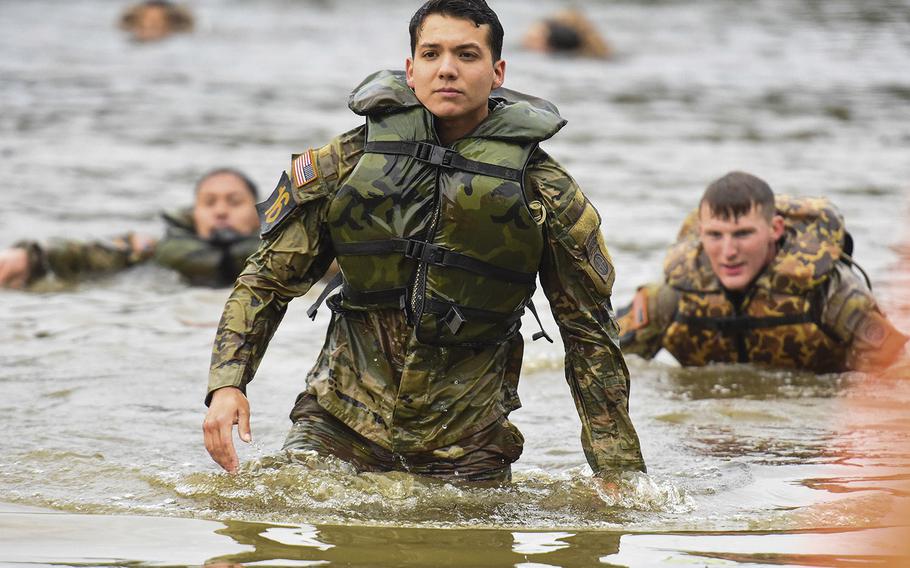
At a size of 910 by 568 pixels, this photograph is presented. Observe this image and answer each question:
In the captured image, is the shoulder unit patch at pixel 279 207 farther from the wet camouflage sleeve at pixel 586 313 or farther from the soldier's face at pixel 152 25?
the soldier's face at pixel 152 25

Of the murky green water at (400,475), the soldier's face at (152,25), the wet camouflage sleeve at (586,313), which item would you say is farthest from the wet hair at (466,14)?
the soldier's face at (152,25)

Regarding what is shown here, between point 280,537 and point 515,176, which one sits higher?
point 515,176

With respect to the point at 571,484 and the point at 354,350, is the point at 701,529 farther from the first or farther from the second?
the point at 354,350

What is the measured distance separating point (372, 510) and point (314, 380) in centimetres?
59

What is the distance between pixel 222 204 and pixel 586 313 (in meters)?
6.74

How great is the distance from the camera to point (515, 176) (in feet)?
17.8

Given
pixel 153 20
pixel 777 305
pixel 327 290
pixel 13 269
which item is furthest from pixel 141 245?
pixel 153 20

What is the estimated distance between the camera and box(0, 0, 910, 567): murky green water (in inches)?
213

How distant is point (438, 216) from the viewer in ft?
18.0

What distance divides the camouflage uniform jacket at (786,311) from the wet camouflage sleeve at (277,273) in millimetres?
4025

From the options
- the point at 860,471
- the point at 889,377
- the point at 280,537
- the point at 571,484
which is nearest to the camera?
the point at 280,537

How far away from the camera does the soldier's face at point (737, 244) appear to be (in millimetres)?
8727

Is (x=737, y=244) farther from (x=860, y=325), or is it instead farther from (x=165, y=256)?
(x=165, y=256)

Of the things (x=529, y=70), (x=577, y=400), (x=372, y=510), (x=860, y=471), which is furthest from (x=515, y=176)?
(x=529, y=70)
